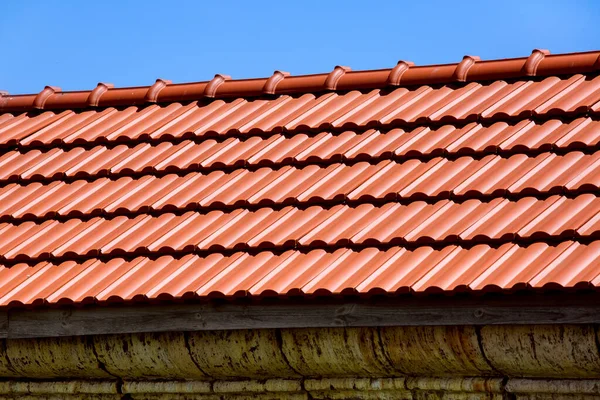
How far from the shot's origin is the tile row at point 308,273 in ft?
15.5

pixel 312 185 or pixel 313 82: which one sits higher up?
pixel 313 82

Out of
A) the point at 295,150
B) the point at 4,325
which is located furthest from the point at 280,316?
the point at 295,150

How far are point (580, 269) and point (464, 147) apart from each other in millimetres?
1667

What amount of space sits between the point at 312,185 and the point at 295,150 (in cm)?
54

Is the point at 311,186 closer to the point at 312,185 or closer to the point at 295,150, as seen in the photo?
the point at 312,185

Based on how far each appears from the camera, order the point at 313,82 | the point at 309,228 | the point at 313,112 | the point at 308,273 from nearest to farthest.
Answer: the point at 308,273 → the point at 309,228 → the point at 313,112 → the point at 313,82

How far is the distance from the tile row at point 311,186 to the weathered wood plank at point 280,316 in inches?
37.3

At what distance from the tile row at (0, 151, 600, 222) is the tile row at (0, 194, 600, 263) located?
0.23ft

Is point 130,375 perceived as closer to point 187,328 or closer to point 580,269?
point 187,328

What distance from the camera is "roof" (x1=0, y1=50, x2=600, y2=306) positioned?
5.12 metres

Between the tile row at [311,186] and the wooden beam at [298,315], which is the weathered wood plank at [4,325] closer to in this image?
the wooden beam at [298,315]

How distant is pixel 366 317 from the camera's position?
4957 millimetres

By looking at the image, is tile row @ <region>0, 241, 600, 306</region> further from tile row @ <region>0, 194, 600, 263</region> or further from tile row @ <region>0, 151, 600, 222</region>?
tile row @ <region>0, 151, 600, 222</region>

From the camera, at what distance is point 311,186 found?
243 inches
